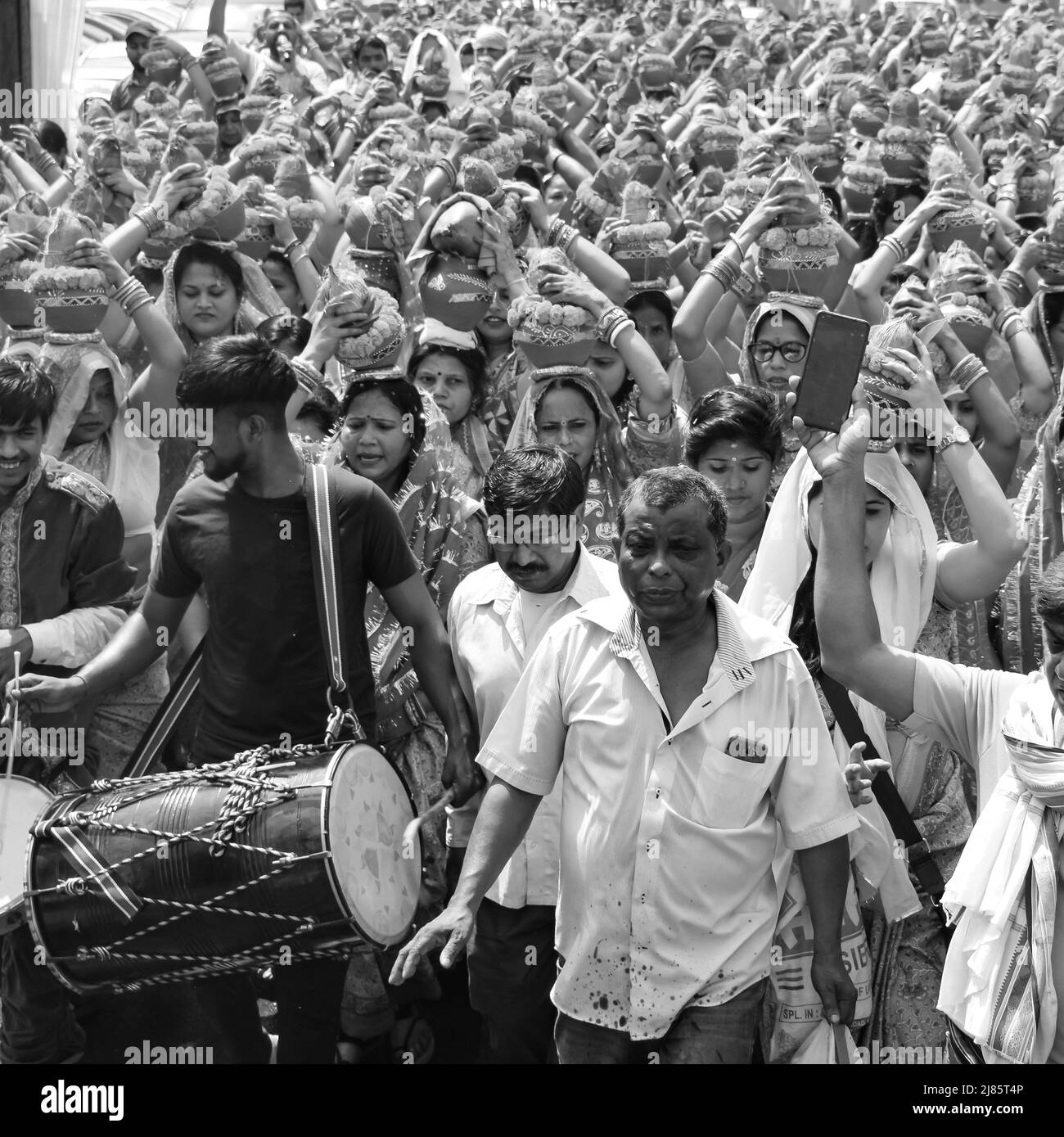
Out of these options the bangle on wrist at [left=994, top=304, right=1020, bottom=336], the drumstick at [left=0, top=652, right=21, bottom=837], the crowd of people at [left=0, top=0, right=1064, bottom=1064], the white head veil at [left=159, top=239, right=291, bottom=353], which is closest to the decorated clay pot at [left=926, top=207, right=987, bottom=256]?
the crowd of people at [left=0, top=0, right=1064, bottom=1064]

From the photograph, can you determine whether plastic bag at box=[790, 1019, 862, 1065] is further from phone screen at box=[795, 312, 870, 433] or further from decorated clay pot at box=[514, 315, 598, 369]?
decorated clay pot at box=[514, 315, 598, 369]

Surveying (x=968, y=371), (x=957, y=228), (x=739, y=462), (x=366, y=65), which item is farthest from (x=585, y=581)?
(x=366, y=65)

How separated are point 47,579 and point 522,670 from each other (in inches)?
56.1

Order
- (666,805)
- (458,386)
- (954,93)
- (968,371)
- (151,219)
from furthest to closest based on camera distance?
(954,93)
(151,219)
(458,386)
(968,371)
(666,805)

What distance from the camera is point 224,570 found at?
4105mm

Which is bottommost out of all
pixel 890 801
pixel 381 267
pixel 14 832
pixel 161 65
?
pixel 14 832

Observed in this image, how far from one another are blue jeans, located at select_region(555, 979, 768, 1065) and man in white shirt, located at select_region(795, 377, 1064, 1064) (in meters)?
0.38

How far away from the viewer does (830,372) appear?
3.57 metres

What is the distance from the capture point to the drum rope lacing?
3768 millimetres

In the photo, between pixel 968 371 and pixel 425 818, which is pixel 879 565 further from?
pixel 425 818

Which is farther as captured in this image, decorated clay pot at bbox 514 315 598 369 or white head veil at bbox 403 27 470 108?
white head veil at bbox 403 27 470 108

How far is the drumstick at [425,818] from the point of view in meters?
3.97

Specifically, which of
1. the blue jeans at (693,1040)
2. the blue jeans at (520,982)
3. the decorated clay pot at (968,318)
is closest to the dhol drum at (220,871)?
the blue jeans at (520,982)

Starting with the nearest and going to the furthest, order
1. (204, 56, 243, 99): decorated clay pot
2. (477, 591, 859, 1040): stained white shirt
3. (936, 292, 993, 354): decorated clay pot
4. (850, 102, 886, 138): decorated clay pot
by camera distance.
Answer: (477, 591, 859, 1040): stained white shirt, (936, 292, 993, 354): decorated clay pot, (850, 102, 886, 138): decorated clay pot, (204, 56, 243, 99): decorated clay pot
